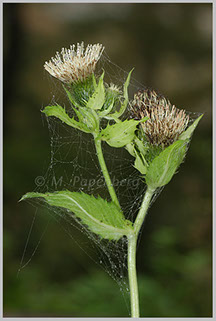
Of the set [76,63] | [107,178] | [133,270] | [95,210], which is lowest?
[133,270]

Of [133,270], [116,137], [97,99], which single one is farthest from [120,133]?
[133,270]

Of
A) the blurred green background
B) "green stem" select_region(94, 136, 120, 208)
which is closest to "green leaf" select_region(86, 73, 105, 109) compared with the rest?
"green stem" select_region(94, 136, 120, 208)

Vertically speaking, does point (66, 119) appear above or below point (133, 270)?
above

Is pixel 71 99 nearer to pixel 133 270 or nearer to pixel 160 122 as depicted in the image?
pixel 160 122

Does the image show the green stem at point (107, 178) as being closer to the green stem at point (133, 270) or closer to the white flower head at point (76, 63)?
the green stem at point (133, 270)

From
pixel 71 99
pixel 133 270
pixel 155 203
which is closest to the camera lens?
pixel 133 270

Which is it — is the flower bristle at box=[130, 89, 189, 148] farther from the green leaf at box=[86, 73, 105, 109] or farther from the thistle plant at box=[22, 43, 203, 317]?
the green leaf at box=[86, 73, 105, 109]

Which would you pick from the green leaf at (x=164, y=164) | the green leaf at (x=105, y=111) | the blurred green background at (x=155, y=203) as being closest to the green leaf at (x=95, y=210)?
the green leaf at (x=164, y=164)
